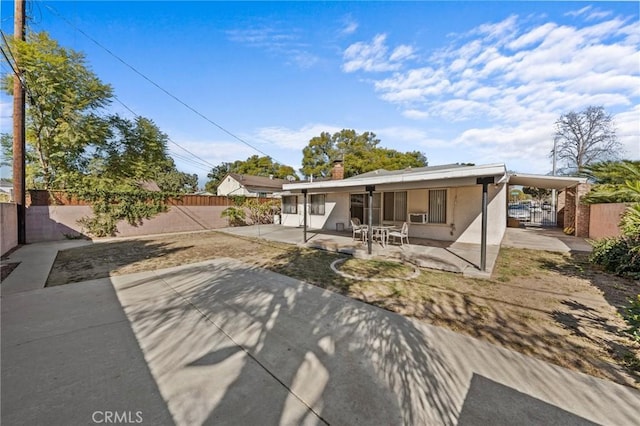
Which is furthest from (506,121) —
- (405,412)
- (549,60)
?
(405,412)

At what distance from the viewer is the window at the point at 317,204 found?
14.5 meters

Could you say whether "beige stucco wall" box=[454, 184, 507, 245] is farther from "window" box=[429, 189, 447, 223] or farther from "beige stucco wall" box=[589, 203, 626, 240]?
"beige stucco wall" box=[589, 203, 626, 240]

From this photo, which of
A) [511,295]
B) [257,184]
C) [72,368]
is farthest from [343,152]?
[72,368]

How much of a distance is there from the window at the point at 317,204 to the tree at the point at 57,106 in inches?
499

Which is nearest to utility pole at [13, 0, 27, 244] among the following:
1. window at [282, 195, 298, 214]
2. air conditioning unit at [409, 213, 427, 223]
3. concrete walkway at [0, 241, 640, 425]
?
concrete walkway at [0, 241, 640, 425]

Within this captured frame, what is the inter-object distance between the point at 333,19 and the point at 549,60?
25.7ft

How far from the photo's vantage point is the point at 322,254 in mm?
8078

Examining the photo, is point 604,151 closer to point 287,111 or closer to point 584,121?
point 584,121

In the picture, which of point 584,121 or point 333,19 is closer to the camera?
point 333,19

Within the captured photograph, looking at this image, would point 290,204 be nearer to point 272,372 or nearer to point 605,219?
point 605,219

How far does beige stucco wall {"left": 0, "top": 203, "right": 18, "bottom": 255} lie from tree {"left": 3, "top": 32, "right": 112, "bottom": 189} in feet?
16.8

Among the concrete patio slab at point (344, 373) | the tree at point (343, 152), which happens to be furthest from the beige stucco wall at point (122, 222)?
the tree at point (343, 152)

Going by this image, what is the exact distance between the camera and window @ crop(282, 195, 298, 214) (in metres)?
16.5

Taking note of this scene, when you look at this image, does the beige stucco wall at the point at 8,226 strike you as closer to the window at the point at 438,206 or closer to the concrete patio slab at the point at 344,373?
the concrete patio slab at the point at 344,373
